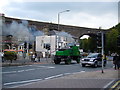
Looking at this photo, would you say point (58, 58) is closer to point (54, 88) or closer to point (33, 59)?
point (33, 59)

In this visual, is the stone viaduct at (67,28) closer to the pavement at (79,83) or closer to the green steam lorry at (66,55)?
the green steam lorry at (66,55)

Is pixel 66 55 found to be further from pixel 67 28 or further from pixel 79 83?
pixel 67 28

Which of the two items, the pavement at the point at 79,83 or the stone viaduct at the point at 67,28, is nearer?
the pavement at the point at 79,83

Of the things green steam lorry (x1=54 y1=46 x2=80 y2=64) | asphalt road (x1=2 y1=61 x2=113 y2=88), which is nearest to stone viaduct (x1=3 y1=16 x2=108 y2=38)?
green steam lorry (x1=54 y1=46 x2=80 y2=64)

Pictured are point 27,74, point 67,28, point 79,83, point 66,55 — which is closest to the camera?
point 79,83

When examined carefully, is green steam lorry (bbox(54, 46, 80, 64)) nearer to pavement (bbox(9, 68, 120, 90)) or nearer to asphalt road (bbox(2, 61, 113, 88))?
asphalt road (bbox(2, 61, 113, 88))

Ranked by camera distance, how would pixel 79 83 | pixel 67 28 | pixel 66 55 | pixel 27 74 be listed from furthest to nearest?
pixel 67 28, pixel 66 55, pixel 27 74, pixel 79 83

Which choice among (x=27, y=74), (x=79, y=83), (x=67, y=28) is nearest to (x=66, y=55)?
(x=27, y=74)

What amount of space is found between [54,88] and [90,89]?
4.96ft

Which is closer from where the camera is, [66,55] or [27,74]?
[27,74]

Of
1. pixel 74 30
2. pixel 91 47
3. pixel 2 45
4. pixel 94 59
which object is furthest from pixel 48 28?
pixel 94 59

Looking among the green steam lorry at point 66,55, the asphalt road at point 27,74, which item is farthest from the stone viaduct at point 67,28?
the asphalt road at point 27,74

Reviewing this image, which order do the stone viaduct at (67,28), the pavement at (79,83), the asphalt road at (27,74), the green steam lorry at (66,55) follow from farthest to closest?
the stone viaduct at (67,28), the green steam lorry at (66,55), the asphalt road at (27,74), the pavement at (79,83)

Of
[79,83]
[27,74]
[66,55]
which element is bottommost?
[27,74]
